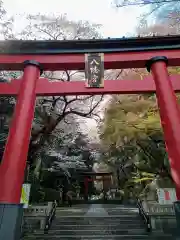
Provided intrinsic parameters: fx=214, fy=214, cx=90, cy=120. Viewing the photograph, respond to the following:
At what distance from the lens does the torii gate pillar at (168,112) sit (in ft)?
18.6

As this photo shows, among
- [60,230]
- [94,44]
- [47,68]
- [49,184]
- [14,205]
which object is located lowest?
[60,230]

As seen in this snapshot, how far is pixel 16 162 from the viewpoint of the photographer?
5.63m

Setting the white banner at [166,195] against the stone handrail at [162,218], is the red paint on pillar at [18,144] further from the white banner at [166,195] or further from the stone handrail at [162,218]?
the white banner at [166,195]

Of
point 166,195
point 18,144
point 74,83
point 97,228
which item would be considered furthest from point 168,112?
point 97,228

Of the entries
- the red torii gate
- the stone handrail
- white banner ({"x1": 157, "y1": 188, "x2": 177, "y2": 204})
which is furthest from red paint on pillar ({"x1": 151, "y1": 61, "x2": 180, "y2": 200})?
white banner ({"x1": 157, "y1": 188, "x2": 177, "y2": 204})

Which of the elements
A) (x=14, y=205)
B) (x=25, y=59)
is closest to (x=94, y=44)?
(x=25, y=59)

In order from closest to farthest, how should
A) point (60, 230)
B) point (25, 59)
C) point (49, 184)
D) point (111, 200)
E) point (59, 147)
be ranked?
point (25, 59) → point (60, 230) → point (59, 147) → point (49, 184) → point (111, 200)

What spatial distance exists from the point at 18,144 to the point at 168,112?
4.36m

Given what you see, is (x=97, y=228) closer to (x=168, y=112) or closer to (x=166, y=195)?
(x=166, y=195)

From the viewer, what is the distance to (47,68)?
7.76 meters

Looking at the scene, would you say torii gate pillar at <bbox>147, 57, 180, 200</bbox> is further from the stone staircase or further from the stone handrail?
the stone handrail

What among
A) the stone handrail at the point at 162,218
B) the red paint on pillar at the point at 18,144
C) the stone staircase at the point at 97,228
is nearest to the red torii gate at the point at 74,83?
the red paint on pillar at the point at 18,144

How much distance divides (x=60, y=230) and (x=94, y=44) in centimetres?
781

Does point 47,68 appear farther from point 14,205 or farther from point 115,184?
point 115,184
